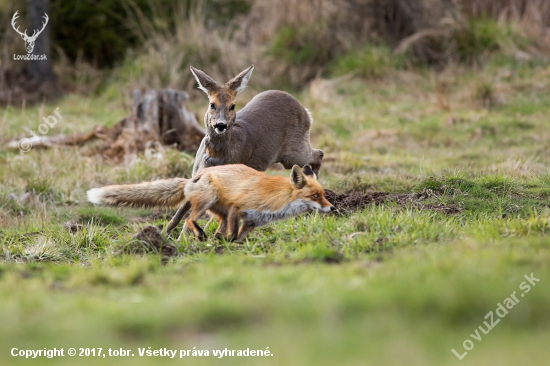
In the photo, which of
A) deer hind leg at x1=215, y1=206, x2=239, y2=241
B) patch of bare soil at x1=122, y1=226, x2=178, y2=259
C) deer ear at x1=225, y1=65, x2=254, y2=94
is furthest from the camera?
deer ear at x1=225, y1=65, x2=254, y2=94

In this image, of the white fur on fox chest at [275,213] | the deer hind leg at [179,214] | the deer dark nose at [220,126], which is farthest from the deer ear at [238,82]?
the white fur on fox chest at [275,213]

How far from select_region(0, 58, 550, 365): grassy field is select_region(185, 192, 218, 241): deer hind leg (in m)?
0.19

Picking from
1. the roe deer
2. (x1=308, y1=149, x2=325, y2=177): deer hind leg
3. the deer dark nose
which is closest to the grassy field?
(x1=308, y1=149, x2=325, y2=177): deer hind leg

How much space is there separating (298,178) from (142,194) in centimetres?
165

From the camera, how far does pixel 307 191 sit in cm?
669

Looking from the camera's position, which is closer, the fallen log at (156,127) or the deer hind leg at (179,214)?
the deer hind leg at (179,214)

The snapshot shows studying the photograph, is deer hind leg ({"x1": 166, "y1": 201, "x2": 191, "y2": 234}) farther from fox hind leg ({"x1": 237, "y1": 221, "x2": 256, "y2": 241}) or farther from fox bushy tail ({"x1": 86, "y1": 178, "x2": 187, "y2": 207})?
fox hind leg ({"x1": 237, "y1": 221, "x2": 256, "y2": 241})

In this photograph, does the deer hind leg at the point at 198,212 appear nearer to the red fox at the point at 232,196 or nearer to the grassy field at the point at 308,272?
the red fox at the point at 232,196

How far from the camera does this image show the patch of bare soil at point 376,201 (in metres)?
7.65

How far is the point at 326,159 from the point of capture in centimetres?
1177

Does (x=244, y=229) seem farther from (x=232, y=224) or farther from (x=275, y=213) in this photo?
(x=275, y=213)

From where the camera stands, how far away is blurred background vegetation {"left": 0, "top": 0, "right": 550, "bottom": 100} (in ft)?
55.1

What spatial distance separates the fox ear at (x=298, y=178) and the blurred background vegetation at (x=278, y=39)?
966cm

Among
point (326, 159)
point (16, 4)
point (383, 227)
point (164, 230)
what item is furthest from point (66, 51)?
point (383, 227)
